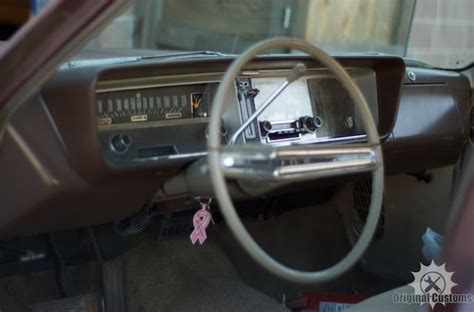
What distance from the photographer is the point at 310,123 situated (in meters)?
1.89

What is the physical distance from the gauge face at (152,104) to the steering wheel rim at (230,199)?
41 cm

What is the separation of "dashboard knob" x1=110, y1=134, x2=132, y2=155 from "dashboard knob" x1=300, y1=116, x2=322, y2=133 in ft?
1.52

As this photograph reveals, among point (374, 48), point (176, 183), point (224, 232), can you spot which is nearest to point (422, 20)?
point (374, 48)

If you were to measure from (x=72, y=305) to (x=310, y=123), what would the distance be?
0.89 metres

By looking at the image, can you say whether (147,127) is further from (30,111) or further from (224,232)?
(224,232)

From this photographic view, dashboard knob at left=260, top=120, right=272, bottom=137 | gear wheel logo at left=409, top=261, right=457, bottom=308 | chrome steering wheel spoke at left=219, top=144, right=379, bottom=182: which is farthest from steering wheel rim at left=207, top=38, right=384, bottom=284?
dashboard knob at left=260, top=120, right=272, bottom=137

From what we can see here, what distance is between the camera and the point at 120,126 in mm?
1695

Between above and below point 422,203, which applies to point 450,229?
below

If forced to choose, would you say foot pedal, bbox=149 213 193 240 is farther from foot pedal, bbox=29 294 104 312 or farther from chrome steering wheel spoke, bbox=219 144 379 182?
chrome steering wheel spoke, bbox=219 144 379 182

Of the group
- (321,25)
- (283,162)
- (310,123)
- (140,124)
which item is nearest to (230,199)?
(283,162)

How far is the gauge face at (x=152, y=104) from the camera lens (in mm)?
1683

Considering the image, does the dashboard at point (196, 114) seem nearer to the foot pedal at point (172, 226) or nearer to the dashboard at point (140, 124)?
the dashboard at point (140, 124)

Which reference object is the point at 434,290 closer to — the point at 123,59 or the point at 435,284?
the point at 435,284

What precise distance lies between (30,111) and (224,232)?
126 cm
